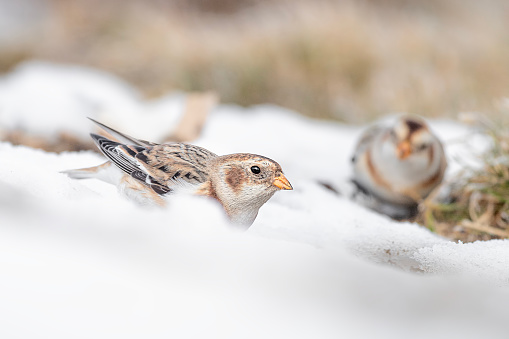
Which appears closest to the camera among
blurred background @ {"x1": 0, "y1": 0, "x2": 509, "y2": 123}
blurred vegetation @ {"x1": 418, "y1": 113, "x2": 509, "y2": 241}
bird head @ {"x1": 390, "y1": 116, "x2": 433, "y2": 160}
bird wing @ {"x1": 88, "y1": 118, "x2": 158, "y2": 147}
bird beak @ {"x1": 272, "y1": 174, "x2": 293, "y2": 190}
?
bird beak @ {"x1": 272, "y1": 174, "x2": 293, "y2": 190}

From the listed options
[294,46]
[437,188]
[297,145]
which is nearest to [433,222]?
[437,188]

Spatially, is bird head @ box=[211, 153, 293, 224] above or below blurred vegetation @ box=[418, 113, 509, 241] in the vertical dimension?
below

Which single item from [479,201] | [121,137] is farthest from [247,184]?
[479,201]

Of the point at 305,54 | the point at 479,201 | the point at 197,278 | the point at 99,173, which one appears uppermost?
the point at 305,54

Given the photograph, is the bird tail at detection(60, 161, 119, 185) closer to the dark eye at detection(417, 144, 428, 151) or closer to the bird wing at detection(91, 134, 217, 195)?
the bird wing at detection(91, 134, 217, 195)

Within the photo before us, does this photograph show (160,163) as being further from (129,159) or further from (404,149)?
(404,149)

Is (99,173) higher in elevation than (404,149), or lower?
lower

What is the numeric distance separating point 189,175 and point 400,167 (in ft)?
4.92

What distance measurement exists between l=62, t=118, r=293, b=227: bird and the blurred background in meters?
3.02

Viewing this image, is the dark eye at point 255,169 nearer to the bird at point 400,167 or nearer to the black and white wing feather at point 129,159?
the black and white wing feather at point 129,159

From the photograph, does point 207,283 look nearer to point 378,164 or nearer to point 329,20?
point 378,164

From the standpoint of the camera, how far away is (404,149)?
247 cm

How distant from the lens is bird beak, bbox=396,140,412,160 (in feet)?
8.10

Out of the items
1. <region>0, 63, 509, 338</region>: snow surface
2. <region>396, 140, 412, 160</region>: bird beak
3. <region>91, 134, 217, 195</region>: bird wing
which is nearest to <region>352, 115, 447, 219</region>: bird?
<region>396, 140, 412, 160</region>: bird beak
